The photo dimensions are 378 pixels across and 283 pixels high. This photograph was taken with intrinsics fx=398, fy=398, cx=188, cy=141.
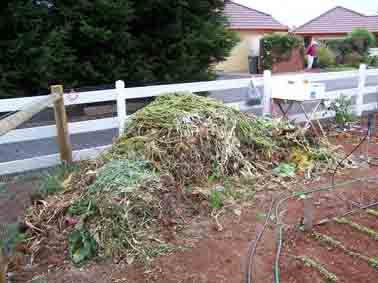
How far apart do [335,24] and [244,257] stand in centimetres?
2750

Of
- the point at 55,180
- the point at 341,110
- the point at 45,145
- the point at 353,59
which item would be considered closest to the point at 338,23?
the point at 353,59

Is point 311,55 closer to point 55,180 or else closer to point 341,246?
point 55,180

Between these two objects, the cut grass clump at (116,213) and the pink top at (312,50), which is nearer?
the cut grass clump at (116,213)

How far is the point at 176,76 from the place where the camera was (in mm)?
8297

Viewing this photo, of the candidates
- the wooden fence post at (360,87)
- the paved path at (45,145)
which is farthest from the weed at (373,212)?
the wooden fence post at (360,87)

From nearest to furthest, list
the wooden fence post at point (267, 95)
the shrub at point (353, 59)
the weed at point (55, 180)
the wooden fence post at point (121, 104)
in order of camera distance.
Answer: the weed at point (55, 180), the wooden fence post at point (121, 104), the wooden fence post at point (267, 95), the shrub at point (353, 59)

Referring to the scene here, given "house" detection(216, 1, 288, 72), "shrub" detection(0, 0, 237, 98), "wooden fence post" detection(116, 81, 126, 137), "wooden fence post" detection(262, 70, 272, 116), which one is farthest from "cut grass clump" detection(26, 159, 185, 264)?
"house" detection(216, 1, 288, 72)

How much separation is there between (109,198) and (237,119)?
2303 mm

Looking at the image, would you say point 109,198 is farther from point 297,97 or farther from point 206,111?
point 297,97

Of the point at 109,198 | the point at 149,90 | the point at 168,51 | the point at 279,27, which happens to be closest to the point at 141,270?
the point at 109,198

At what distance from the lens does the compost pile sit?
10.6 ft

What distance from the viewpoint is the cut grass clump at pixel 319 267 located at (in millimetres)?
2672

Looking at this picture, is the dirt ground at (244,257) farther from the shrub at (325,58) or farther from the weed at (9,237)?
the shrub at (325,58)

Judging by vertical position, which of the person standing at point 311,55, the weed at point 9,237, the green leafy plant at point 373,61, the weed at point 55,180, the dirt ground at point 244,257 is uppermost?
the person standing at point 311,55
